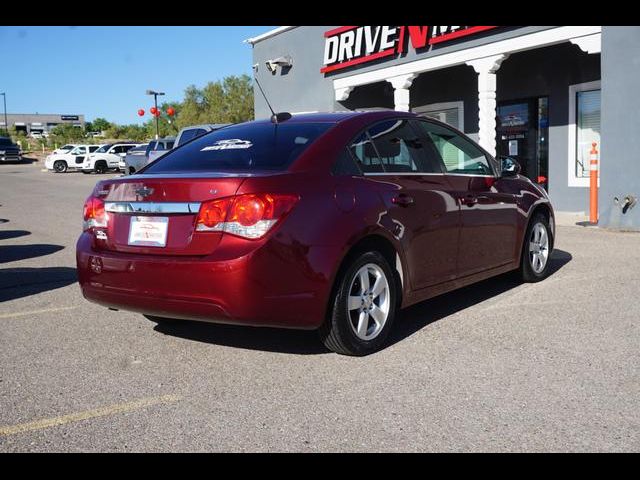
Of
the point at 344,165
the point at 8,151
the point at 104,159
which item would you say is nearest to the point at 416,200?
the point at 344,165

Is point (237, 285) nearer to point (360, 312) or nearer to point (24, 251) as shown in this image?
point (360, 312)

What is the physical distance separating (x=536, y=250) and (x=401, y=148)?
240cm

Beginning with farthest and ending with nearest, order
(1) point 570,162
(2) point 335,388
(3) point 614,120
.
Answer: (1) point 570,162 < (3) point 614,120 < (2) point 335,388

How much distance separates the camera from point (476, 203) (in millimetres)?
5590

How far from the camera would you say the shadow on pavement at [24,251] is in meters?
8.95

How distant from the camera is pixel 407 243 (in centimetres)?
474

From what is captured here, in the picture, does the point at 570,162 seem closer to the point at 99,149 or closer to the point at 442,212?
the point at 442,212

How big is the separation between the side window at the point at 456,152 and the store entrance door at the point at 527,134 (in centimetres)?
866

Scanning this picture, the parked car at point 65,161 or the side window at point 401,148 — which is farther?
the parked car at point 65,161

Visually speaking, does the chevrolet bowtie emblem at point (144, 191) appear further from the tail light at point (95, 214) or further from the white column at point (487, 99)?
the white column at point (487, 99)

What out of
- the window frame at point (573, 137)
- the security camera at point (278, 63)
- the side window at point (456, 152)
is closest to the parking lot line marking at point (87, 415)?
the side window at point (456, 152)
